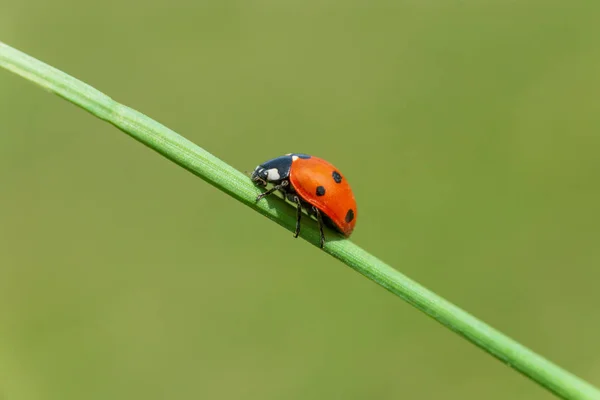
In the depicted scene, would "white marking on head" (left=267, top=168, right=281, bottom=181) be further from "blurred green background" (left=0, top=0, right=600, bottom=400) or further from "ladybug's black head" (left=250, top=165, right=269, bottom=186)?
"blurred green background" (left=0, top=0, right=600, bottom=400)

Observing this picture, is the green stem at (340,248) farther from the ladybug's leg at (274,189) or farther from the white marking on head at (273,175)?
the white marking on head at (273,175)

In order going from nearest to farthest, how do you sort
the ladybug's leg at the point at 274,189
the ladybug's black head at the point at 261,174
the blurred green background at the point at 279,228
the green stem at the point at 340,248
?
the green stem at the point at 340,248
the ladybug's leg at the point at 274,189
the ladybug's black head at the point at 261,174
the blurred green background at the point at 279,228

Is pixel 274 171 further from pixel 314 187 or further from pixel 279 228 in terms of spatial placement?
→ pixel 279 228

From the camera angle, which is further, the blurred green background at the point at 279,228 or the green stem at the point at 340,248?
the blurred green background at the point at 279,228

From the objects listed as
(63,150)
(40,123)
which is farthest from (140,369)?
(40,123)

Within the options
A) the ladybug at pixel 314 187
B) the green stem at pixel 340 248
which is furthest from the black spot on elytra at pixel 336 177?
the green stem at pixel 340 248

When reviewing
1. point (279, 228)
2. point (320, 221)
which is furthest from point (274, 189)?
point (279, 228)
